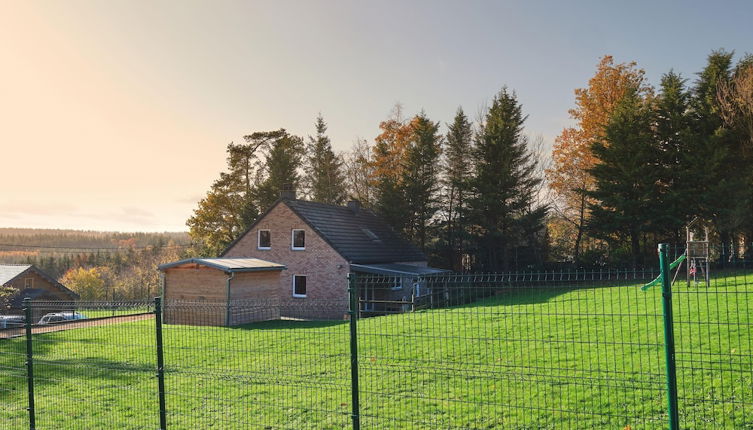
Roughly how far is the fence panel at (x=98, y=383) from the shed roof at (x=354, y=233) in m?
13.2

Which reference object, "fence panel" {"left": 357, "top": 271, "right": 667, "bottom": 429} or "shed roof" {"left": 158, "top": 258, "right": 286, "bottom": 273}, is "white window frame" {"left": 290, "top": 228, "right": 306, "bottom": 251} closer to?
Result: "shed roof" {"left": 158, "top": 258, "right": 286, "bottom": 273}

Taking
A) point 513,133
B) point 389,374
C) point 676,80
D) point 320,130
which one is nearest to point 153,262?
point 320,130

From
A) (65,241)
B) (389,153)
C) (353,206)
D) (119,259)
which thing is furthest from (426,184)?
(65,241)

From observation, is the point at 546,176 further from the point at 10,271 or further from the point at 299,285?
the point at 10,271

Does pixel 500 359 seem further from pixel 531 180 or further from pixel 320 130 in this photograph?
pixel 320 130

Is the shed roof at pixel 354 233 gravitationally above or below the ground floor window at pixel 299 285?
above

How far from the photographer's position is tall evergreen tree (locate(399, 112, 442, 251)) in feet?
134

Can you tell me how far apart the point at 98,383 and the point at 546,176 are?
1375 inches

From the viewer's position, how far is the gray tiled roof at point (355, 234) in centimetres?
2845

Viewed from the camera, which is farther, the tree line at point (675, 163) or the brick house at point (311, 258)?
the tree line at point (675, 163)

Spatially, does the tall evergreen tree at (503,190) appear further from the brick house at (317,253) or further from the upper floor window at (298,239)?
the upper floor window at (298,239)

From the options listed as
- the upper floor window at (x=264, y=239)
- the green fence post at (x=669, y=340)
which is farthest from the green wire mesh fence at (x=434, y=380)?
the upper floor window at (x=264, y=239)

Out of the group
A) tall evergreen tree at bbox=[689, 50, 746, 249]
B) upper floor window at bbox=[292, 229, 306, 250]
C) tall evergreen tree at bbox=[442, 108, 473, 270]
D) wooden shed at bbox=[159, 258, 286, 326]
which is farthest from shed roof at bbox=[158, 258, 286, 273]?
tall evergreen tree at bbox=[689, 50, 746, 249]

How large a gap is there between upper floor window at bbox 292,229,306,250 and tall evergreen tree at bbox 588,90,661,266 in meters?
16.8
